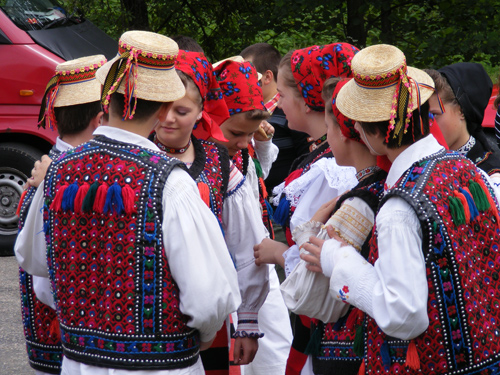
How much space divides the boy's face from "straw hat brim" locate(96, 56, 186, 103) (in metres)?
1.17

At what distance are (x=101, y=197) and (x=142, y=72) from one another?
426mm

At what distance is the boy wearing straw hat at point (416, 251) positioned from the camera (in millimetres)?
2145

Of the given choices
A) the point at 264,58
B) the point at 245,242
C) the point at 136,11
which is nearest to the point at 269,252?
the point at 245,242

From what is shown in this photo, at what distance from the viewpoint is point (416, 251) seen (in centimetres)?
213

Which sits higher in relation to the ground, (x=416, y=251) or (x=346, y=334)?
(x=416, y=251)

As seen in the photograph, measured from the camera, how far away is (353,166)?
2.74 m

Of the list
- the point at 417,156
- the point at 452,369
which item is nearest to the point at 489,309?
the point at 452,369

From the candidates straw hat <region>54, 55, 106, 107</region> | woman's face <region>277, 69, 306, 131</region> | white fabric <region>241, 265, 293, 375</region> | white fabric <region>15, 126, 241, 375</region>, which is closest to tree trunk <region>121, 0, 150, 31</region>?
white fabric <region>241, 265, 293, 375</region>

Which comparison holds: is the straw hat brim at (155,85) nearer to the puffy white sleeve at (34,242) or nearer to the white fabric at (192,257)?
the white fabric at (192,257)

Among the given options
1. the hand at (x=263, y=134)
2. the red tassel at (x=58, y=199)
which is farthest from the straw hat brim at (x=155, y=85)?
the hand at (x=263, y=134)

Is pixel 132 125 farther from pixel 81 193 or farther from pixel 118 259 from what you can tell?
pixel 118 259

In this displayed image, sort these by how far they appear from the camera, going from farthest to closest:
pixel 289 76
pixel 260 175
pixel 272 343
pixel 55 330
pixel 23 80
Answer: pixel 23 80 < pixel 260 175 < pixel 272 343 < pixel 289 76 < pixel 55 330

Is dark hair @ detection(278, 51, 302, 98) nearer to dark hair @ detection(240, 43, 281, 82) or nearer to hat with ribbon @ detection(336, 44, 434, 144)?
hat with ribbon @ detection(336, 44, 434, 144)

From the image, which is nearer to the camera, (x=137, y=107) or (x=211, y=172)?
(x=137, y=107)
